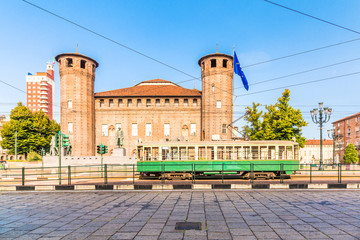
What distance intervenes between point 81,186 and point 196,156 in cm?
751

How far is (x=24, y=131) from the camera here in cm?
4422

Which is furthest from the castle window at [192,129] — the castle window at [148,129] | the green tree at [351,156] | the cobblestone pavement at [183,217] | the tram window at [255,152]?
the cobblestone pavement at [183,217]

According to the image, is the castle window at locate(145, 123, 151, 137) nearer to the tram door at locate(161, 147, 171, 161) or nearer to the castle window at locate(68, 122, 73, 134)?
the castle window at locate(68, 122, 73, 134)

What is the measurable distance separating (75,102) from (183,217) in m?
38.6

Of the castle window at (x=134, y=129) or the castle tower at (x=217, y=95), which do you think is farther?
the castle window at (x=134, y=129)

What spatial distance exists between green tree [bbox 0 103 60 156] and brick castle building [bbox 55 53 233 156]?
8978mm

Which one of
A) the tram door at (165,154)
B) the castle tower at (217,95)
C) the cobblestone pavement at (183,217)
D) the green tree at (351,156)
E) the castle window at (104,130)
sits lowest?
the green tree at (351,156)

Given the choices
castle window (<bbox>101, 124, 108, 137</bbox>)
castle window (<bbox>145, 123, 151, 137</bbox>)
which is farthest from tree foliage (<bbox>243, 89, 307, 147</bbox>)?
castle window (<bbox>101, 124, 108, 137</bbox>)

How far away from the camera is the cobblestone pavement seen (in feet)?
16.3

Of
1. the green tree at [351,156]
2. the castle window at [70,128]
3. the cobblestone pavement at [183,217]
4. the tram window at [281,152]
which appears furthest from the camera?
the green tree at [351,156]

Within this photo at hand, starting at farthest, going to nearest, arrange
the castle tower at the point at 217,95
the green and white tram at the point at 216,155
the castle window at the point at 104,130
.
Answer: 1. the castle window at the point at 104,130
2. the castle tower at the point at 217,95
3. the green and white tram at the point at 216,155

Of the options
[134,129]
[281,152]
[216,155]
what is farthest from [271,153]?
[134,129]

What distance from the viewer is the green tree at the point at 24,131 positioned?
4403 centimetres

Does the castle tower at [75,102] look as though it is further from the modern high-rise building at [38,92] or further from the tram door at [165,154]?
the modern high-rise building at [38,92]
